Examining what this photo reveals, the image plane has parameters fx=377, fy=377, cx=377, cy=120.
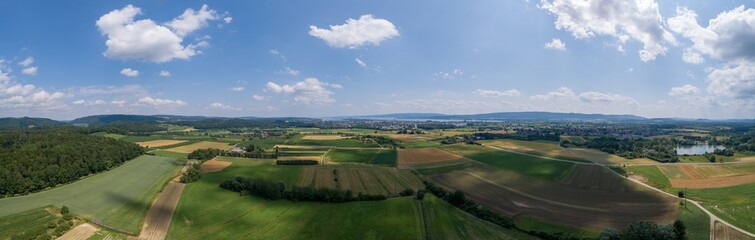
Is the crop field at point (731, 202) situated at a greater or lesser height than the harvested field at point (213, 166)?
lesser

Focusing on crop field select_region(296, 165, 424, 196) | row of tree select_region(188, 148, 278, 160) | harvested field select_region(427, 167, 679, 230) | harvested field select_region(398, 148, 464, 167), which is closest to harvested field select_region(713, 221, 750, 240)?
harvested field select_region(427, 167, 679, 230)

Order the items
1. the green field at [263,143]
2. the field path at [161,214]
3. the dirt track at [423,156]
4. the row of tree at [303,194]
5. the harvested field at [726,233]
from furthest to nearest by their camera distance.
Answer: the green field at [263,143]
the dirt track at [423,156]
the row of tree at [303,194]
the field path at [161,214]
the harvested field at [726,233]

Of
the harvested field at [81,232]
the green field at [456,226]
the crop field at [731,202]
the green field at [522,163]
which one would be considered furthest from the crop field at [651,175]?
the harvested field at [81,232]

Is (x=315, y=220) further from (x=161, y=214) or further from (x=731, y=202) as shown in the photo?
(x=731, y=202)

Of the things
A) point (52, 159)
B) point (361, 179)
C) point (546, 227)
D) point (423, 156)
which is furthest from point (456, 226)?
point (52, 159)

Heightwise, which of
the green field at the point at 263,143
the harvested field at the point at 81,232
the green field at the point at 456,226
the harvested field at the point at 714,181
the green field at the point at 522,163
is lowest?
the harvested field at the point at 81,232

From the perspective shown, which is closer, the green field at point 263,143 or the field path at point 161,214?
the field path at point 161,214

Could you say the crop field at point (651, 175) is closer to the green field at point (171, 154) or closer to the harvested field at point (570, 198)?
the harvested field at point (570, 198)

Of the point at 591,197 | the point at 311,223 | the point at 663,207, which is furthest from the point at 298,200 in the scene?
the point at 663,207
